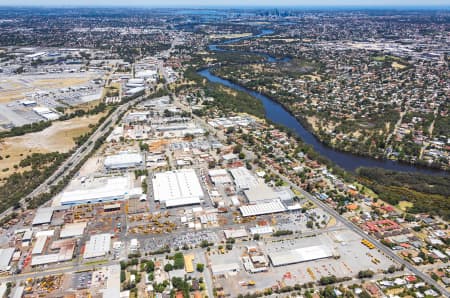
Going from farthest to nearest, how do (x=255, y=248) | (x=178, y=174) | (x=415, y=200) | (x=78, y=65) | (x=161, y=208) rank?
(x=78, y=65) → (x=178, y=174) → (x=415, y=200) → (x=161, y=208) → (x=255, y=248)

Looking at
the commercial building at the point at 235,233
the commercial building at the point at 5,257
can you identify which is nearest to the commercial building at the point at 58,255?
the commercial building at the point at 5,257

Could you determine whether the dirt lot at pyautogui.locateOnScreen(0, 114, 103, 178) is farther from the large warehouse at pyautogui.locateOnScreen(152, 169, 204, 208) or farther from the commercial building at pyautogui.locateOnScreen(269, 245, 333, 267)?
the commercial building at pyautogui.locateOnScreen(269, 245, 333, 267)

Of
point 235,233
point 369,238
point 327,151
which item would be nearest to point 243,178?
point 235,233

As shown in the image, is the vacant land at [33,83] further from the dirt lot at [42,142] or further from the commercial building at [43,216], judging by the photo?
the commercial building at [43,216]

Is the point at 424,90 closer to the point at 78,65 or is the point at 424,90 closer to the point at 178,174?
the point at 178,174

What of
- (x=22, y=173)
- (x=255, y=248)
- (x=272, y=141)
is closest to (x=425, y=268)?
(x=255, y=248)

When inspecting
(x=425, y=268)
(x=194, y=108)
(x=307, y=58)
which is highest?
(x=307, y=58)
